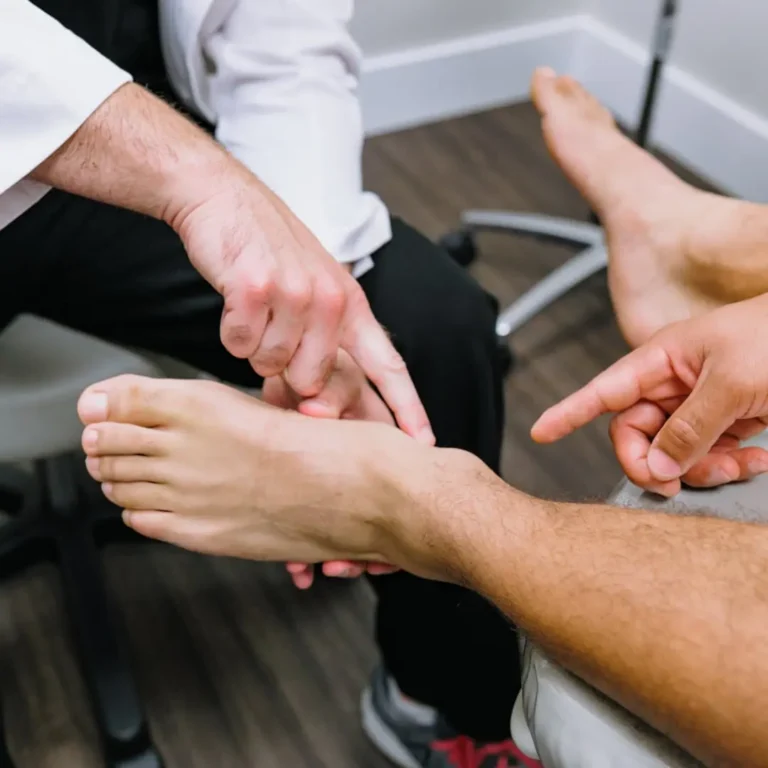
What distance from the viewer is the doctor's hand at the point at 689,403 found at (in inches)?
26.4

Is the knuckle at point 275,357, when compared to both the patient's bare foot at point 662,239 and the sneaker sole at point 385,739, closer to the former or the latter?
the patient's bare foot at point 662,239

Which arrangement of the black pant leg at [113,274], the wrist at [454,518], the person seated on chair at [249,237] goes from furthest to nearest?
the black pant leg at [113,274] < the person seated on chair at [249,237] < the wrist at [454,518]

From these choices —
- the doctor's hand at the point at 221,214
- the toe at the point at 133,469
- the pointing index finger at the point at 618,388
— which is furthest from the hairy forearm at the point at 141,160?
the pointing index finger at the point at 618,388

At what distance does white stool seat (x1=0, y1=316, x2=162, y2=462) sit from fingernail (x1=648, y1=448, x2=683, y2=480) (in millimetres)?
498

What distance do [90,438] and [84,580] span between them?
17.5 inches

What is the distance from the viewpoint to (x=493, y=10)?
7.12 feet

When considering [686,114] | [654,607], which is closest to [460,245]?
[686,114]

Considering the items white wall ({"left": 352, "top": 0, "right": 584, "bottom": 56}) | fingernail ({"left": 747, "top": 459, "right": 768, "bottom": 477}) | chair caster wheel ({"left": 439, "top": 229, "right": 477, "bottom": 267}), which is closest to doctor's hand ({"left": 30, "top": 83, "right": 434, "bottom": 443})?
fingernail ({"left": 747, "top": 459, "right": 768, "bottom": 477})

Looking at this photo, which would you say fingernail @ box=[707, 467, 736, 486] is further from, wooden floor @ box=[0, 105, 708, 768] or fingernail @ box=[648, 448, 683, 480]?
wooden floor @ box=[0, 105, 708, 768]

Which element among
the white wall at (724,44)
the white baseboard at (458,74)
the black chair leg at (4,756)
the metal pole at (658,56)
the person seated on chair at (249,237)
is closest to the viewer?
the person seated on chair at (249,237)

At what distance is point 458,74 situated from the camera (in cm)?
221

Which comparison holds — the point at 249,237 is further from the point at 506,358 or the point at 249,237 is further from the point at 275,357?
the point at 506,358

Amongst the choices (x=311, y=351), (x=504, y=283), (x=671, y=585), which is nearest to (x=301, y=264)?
(x=311, y=351)

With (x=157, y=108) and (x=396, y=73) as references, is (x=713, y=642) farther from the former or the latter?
(x=396, y=73)
